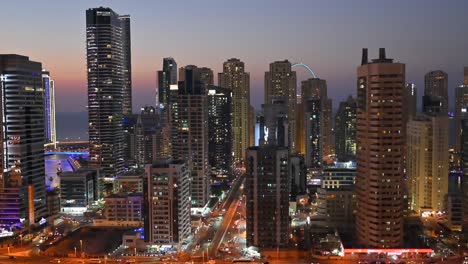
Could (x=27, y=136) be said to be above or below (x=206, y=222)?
above

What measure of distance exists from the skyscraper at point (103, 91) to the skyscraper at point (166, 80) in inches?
721

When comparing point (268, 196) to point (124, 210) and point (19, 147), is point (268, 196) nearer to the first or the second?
point (124, 210)

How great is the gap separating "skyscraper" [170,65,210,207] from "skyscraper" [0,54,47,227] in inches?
449

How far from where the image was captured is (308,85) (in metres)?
80.6

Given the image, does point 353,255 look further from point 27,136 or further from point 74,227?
point 27,136

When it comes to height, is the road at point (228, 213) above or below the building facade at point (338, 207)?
below

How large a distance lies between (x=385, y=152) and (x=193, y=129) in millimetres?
18823

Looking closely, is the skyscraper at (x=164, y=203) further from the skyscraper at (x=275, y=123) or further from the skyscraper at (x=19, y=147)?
the skyscraper at (x=275, y=123)

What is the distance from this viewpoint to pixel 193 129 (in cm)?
4503

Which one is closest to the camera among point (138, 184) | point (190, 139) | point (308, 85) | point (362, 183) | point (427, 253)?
point (427, 253)

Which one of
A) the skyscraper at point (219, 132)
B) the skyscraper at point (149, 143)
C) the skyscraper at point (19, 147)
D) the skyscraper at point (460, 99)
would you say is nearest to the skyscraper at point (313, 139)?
the skyscraper at point (219, 132)

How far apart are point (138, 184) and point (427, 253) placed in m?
27.2

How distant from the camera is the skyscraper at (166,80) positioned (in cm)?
8119

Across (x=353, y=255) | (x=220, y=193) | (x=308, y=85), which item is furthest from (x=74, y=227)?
(x=308, y=85)
